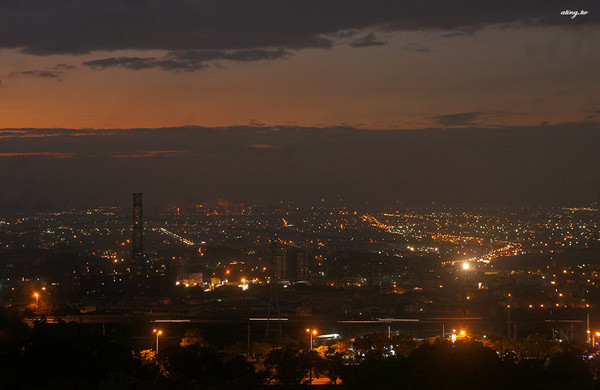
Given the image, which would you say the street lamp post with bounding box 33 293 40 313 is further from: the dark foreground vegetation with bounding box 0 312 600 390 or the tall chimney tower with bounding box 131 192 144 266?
the dark foreground vegetation with bounding box 0 312 600 390

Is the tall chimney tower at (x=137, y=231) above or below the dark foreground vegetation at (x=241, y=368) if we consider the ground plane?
above

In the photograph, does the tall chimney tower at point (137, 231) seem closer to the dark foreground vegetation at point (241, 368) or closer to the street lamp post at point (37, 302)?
the street lamp post at point (37, 302)

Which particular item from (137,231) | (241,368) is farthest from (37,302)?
(241,368)

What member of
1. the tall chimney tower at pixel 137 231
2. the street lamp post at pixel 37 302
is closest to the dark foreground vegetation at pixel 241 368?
the street lamp post at pixel 37 302

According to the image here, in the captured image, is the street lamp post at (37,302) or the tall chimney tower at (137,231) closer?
the street lamp post at (37,302)

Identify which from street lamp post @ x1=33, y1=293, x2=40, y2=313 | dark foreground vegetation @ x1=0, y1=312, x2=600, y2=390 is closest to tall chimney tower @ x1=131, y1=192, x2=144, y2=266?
street lamp post @ x1=33, y1=293, x2=40, y2=313

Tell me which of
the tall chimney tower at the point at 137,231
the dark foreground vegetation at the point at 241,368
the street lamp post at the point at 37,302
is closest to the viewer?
the dark foreground vegetation at the point at 241,368

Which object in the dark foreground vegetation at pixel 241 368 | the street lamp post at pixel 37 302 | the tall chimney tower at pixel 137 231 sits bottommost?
the dark foreground vegetation at pixel 241 368

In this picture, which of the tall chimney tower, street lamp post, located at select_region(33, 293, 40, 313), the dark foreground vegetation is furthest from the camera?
the tall chimney tower

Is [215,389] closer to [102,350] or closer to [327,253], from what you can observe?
[102,350]
